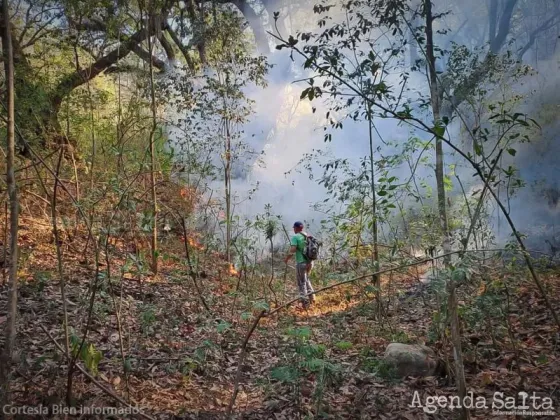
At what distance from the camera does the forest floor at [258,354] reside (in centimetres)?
262

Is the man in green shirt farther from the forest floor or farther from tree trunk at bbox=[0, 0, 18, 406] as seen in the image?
tree trunk at bbox=[0, 0, 18, 406]

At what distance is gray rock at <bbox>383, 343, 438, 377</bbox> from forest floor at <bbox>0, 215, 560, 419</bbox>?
81 mm

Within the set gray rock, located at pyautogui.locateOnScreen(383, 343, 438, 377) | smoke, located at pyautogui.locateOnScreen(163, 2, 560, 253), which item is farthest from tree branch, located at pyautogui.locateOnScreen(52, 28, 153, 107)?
gray rock, located at pyautogui.locateOnScreen(383, 343, 438, 377)

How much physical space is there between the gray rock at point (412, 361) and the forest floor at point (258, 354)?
8 cm

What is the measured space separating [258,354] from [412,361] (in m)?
1.45

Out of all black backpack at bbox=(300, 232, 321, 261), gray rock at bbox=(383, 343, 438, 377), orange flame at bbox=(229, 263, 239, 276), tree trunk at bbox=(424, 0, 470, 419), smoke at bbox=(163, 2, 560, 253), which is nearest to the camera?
tree trunk at bbox=(424, 0, 470, 419)

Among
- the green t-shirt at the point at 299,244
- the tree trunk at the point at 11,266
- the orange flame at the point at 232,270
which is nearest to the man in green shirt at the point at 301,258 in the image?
the green t-shirt at the point at 299,244

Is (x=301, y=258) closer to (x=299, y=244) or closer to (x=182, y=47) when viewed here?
(x=299, y=244)

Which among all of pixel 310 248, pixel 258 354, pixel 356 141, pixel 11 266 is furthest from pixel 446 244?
pixel 356 141

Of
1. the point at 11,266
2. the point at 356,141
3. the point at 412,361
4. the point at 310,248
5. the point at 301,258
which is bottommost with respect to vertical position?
the point at 412,361

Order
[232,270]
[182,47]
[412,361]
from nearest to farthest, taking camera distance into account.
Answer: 1. [412,361]
2. [232,270]
3. [182,47]

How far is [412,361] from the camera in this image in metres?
3.23

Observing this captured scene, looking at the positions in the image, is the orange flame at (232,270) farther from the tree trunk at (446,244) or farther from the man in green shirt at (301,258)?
the tree trunk at (446,244)

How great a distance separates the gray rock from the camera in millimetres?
3217
